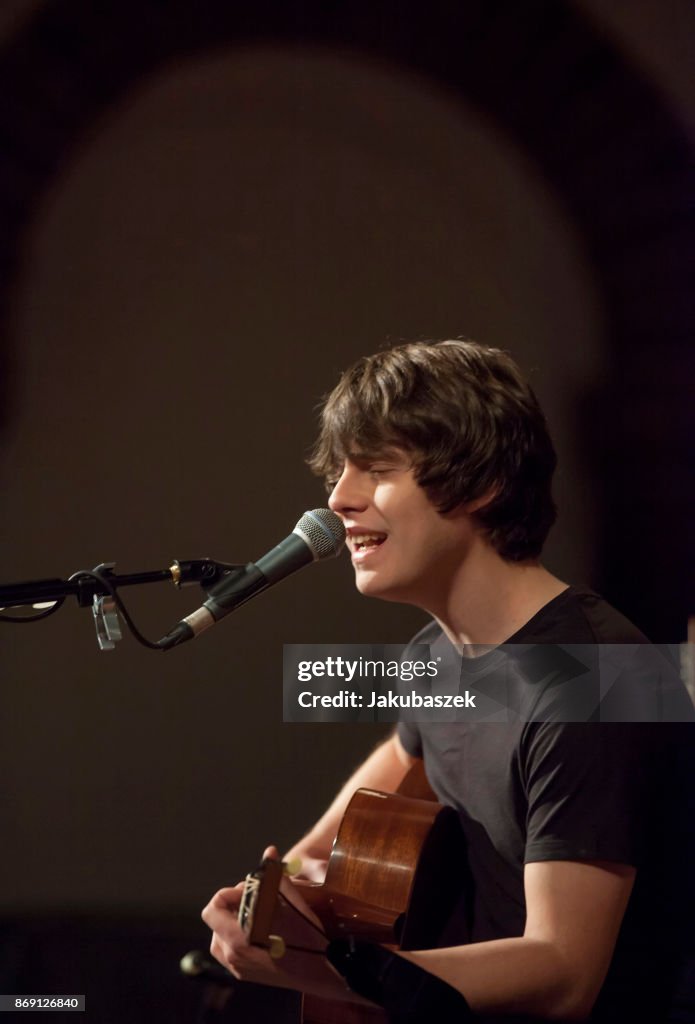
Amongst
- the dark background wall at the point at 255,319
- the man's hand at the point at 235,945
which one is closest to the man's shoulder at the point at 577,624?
the dark background wall at the point at 255,319

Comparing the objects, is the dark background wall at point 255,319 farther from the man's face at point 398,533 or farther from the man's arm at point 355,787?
the man's face at point 398,533

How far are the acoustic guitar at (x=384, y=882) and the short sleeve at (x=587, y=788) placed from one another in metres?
0.22

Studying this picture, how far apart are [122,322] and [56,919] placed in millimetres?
1481

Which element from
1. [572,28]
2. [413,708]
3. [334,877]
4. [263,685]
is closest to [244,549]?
[263,685]

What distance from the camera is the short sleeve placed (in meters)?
1.66

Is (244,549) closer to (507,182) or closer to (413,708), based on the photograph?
(413,708)

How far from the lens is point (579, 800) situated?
1683 millimetres

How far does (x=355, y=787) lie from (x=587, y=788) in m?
0.66

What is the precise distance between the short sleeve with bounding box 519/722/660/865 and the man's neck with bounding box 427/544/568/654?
0.22 m

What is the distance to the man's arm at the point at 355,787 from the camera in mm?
2197

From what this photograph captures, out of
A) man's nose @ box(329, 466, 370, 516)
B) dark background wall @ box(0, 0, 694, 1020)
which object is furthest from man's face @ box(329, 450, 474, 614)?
dark background wall @ box(0, 0, 694, 1020)

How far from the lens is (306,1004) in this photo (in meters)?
1.92

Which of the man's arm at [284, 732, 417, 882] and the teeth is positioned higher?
the teeth

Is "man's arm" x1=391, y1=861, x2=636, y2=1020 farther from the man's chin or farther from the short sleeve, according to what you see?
the man's chin
